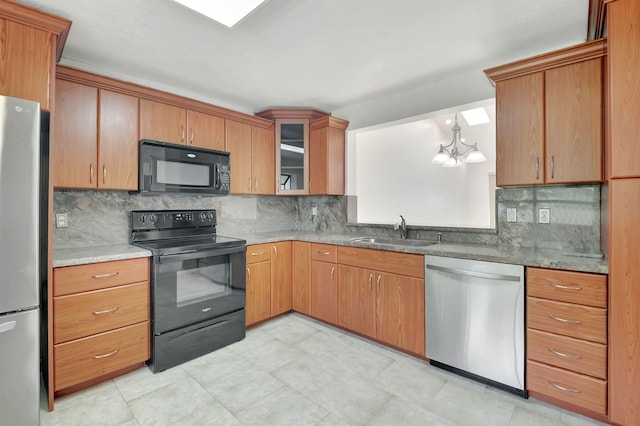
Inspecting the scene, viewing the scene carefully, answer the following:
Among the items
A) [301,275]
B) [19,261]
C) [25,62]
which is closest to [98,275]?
[19,261]

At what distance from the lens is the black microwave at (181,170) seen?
8.14 ft

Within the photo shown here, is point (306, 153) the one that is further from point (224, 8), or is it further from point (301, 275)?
point (224, 8)

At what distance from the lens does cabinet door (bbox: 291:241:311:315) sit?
10.5 ft

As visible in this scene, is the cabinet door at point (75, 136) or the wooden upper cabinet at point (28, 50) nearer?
the wooden upper cabinet at point (28, 50)

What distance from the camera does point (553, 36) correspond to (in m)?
2.10

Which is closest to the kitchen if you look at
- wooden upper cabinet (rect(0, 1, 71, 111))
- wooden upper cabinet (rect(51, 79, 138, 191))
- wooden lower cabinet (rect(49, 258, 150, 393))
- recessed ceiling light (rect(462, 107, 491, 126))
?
wooden upper cabinet (rect(51, 79, 138, 191))

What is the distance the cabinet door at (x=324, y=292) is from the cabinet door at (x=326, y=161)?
0.88 metres

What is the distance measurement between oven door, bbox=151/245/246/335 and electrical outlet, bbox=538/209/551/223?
2.41m

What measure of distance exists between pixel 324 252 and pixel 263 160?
4.14 feet

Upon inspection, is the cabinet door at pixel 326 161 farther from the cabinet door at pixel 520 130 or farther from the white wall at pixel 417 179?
the cabinet door at pixel 520 130

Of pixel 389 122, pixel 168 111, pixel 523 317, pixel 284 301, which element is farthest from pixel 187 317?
pixel 389 122

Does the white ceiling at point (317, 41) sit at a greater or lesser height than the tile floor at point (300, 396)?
greater

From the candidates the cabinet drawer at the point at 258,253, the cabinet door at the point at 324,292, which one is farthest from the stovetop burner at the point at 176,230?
the cabinet door at the point at 324,292

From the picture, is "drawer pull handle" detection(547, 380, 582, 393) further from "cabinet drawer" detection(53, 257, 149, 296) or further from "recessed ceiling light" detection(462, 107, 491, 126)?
"recessed ceiling light" detection(462, 107, 491, 126)
